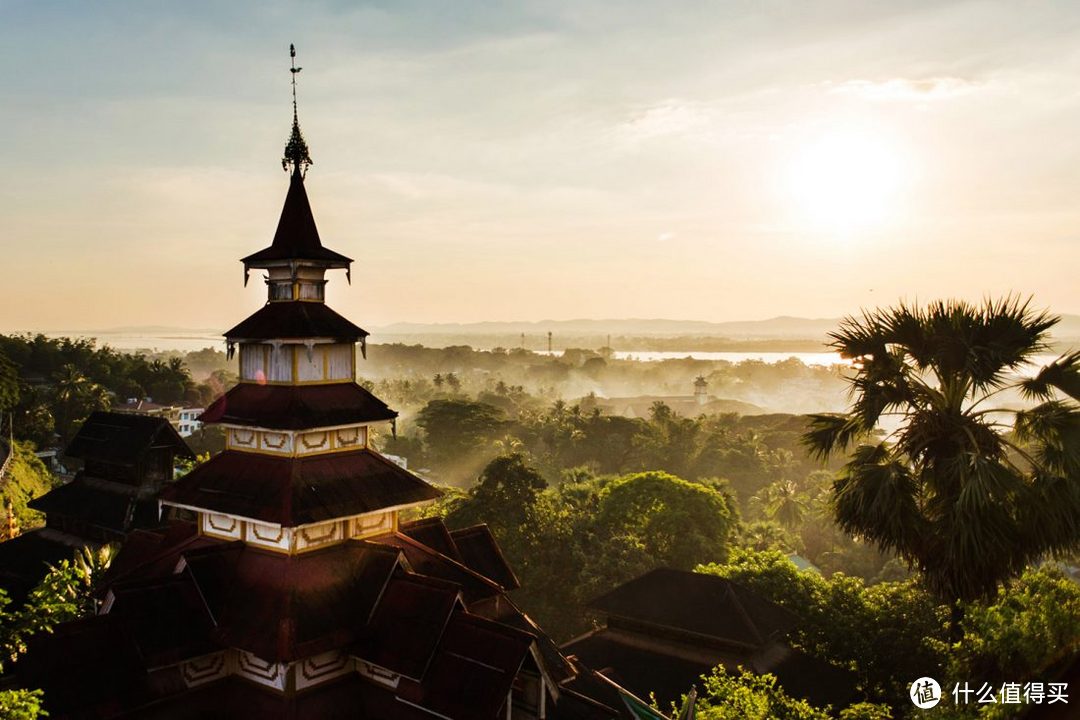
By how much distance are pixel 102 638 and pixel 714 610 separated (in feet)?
55.8

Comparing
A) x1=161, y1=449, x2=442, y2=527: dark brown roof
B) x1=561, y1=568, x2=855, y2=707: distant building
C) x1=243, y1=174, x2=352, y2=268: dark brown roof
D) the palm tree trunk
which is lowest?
x1=561, y1=568, x2=855, y2=707: distant building

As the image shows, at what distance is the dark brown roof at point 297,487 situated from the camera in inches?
544

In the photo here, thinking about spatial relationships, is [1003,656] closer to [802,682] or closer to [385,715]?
[802,682]

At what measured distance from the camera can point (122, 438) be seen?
30391 mm

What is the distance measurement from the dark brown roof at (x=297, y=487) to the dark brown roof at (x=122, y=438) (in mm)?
16717

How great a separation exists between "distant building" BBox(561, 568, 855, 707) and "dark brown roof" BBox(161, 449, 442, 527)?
1036 centimetres

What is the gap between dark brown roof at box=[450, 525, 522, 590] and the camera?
17828 millimetres

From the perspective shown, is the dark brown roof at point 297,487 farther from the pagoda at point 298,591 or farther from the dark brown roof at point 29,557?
the dark brown roof at point 29,557

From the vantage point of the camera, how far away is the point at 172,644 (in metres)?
12.8

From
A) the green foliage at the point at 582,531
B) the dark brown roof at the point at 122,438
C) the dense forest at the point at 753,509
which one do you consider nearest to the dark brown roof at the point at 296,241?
the dense forest at the point at 753,509

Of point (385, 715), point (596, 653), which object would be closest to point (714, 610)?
point (596, 653)

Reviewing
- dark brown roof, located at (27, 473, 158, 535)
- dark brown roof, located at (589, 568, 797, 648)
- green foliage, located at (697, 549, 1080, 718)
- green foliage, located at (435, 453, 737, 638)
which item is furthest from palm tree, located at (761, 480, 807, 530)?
dark brown roof, located at (27, 473, 158, 535)

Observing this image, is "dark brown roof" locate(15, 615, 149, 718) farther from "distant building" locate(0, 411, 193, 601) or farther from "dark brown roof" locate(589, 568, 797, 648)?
"distant building" locate(0, 411, 193, 601)

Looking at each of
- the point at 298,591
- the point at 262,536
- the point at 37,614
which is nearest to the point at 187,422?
the point at 262,536
